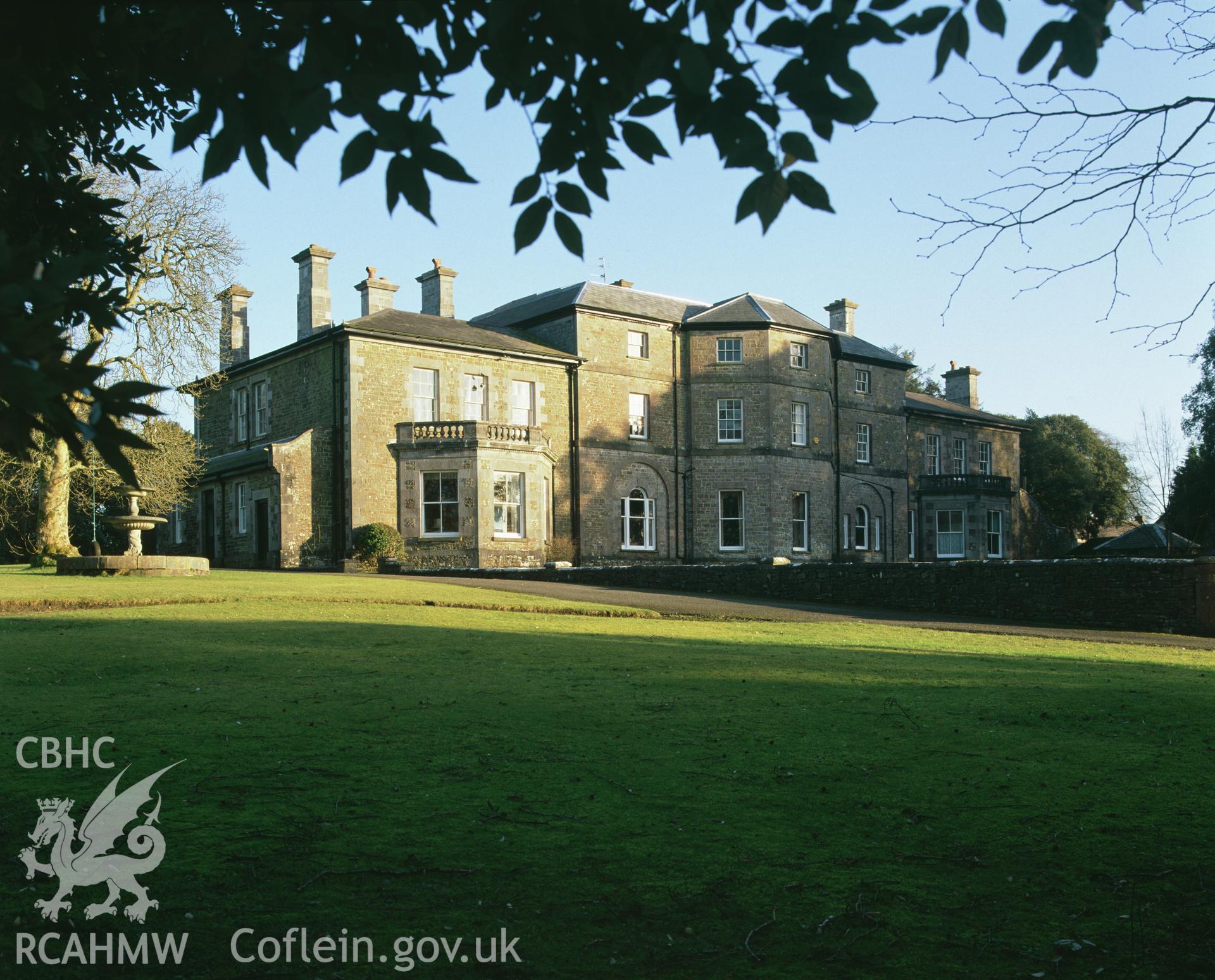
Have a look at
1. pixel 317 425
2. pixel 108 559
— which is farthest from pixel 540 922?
pixel 317 425

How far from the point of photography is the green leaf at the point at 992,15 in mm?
3451

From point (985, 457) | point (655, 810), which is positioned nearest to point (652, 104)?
point (655, 810)

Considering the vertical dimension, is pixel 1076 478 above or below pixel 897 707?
above

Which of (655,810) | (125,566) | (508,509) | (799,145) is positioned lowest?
(655,810)

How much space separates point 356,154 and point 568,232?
698 mm

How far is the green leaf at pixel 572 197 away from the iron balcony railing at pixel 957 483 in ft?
160

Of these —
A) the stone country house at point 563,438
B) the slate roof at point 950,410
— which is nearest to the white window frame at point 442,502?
the stone country house at point 563,438

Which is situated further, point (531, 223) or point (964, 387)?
point (964, 387)

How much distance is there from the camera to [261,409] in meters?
40.1

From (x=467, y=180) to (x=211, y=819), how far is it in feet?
11.1

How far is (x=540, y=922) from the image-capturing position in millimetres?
4137

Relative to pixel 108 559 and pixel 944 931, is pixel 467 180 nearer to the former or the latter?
pixel 944 931

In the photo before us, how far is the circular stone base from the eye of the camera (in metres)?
24.3

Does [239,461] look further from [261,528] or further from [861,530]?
[861,530]
